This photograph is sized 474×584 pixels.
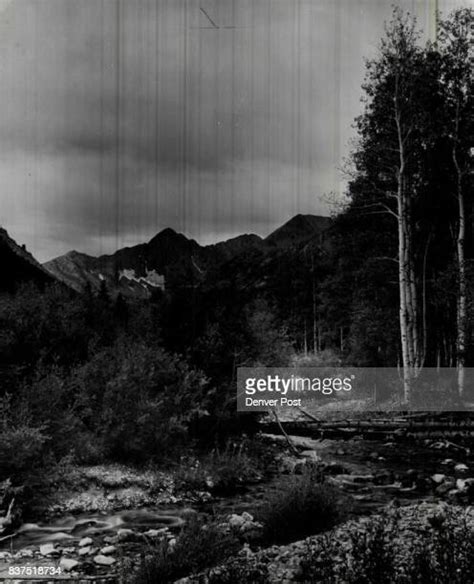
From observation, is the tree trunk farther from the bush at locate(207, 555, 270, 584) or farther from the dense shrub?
the bush at locate(207, 555, 270, 584)

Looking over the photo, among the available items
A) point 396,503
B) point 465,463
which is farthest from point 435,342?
point 396,503

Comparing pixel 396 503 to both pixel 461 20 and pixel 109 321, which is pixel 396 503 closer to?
pixel 109 321

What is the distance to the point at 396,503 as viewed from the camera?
22.1ft

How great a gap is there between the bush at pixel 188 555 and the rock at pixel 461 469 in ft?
9.58

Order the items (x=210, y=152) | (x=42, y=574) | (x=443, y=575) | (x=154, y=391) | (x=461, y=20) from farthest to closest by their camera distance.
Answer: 1. (x=154, y=391)
2. (x=461, y=20)
3. (x=210, y=152)
4. (x=42, y=574)
5. (x=443, y=575)

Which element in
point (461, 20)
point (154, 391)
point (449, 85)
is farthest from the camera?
point (154, 391)

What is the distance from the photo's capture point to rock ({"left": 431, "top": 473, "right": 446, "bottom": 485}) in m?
7.07

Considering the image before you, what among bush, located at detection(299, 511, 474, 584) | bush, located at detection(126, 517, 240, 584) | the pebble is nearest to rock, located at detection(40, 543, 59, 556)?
the pebble

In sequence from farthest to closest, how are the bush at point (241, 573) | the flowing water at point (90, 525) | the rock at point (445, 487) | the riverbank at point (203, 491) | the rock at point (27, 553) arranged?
the rock at point (445, 487) → the flowing water at point (90, 525) → the riverbank at point (203, 491) → the rock at point (27, 553) → the bush at point (241, 573)

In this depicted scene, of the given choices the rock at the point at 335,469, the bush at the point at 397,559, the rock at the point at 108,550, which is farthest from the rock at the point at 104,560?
the rock at the point at 335,469

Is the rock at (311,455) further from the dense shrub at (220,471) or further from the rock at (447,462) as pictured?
the rock at (447,462)

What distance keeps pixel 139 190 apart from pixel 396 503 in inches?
174

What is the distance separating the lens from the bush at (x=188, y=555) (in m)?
5.18

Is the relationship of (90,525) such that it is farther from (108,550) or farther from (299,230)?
(299,230)
